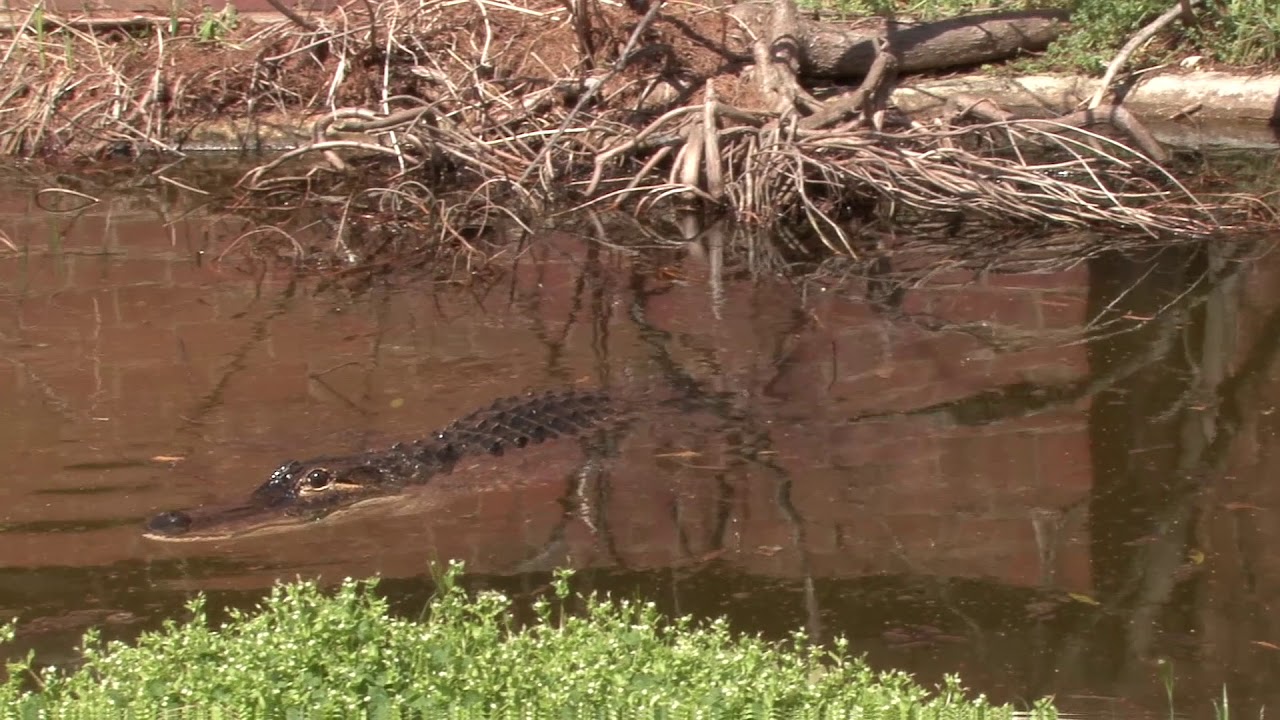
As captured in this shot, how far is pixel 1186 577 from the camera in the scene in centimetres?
451

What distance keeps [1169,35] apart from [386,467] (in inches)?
334

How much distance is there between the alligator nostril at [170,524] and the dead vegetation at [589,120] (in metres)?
3.91

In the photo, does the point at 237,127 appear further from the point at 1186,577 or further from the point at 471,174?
the point at 1186,577

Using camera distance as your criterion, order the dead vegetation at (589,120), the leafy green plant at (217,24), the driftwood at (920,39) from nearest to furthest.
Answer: the dead vegetation at (589,120) → the driftwood at (920,39) → the leafy green plant at (217,24)

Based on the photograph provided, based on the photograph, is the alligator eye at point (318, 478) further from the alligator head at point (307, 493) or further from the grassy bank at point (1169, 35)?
the grassy bank at point (1169, 35)

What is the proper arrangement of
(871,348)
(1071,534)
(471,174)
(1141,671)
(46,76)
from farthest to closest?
1. (46,76)
2. (471,174)
3. (871,348)
4. (1071,534)
5. (1141,671)

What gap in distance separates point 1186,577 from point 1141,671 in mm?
694

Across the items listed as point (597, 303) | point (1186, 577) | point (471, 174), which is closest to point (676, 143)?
point (471, 174)

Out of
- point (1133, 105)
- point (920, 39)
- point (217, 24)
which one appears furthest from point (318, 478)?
point (1133, 105)

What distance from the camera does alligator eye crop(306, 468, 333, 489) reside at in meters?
5.20

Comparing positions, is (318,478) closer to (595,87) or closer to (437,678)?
(437,678)

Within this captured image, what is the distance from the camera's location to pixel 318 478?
5.21m

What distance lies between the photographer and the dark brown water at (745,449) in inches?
172

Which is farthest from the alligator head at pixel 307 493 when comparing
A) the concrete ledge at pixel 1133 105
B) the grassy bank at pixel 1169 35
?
the grassy bank at pixel 1169 35
